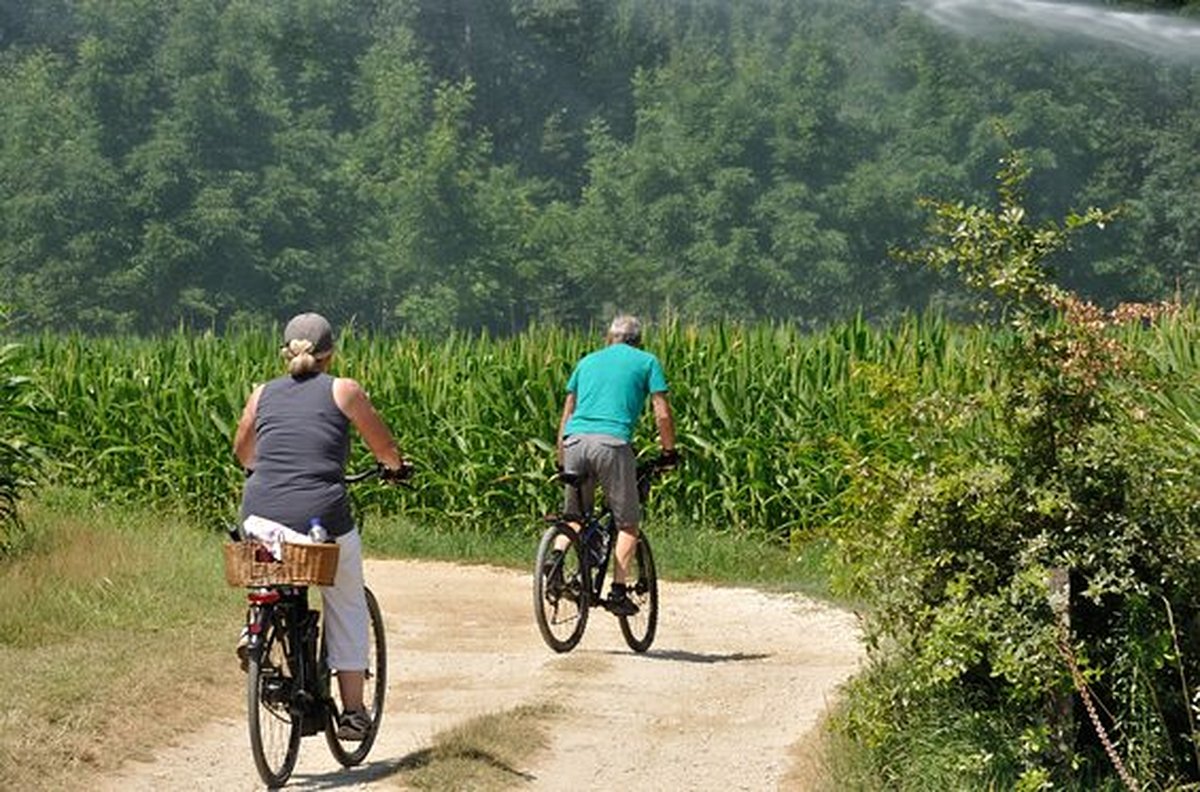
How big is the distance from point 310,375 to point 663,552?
8.75 meters

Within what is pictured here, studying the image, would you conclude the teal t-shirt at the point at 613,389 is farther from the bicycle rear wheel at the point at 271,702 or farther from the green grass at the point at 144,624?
the bicycle rear wheel at the point at 271,702

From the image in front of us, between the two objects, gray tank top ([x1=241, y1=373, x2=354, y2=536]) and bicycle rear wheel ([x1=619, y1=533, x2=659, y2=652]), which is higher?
gray tank top ([x1=241, y1=373, x2=354, y2=536])

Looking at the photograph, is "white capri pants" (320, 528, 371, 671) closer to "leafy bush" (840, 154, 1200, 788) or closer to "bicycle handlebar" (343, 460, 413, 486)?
"bicycle handlebar" (343, 460, 413, 486)

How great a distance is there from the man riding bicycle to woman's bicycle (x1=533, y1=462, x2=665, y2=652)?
8cm

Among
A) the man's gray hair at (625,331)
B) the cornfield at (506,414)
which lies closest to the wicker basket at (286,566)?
the man's gray hair at (625,331)

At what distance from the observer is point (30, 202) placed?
65.4 metres

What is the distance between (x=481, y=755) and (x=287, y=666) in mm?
860

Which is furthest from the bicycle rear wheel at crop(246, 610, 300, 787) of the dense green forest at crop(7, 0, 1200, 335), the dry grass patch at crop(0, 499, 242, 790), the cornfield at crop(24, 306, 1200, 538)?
the dense green forest at crop(7, 0, 1200, 335)

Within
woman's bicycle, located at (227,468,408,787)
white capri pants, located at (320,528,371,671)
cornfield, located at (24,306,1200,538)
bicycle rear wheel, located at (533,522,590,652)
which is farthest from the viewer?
cornfield, located at (24,306,1200,538)

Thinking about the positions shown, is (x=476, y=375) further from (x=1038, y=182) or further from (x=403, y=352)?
(x=1038, y=182)

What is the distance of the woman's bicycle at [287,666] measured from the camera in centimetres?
884

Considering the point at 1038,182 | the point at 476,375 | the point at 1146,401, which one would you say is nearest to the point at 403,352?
the point at 476,375

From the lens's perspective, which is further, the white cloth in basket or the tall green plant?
the tall green plant

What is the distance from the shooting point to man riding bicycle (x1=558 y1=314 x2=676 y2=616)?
42.3ft
